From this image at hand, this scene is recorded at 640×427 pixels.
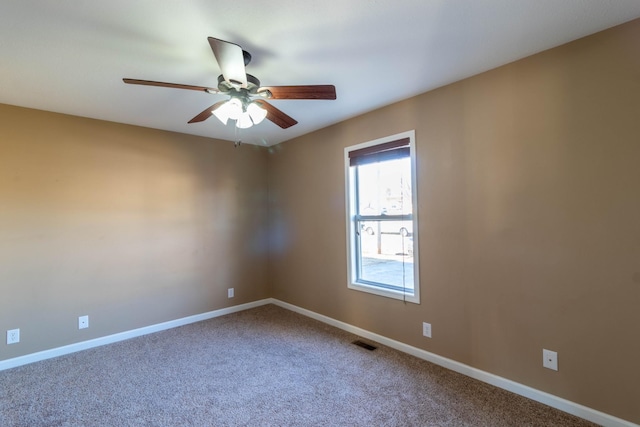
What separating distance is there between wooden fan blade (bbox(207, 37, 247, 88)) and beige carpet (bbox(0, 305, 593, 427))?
2.24 meters

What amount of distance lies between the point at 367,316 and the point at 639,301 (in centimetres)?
216

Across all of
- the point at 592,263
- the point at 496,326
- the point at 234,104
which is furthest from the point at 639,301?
the point at 234,104

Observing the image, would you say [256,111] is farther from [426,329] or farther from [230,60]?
[426,329]

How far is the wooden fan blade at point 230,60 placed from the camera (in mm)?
1586

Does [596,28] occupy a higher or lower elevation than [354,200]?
higher

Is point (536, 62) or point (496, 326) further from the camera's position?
point (496, 326)

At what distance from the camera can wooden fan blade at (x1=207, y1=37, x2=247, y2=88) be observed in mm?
1586

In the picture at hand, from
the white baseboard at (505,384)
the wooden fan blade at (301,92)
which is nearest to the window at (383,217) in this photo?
the white baseboard at (505,384)

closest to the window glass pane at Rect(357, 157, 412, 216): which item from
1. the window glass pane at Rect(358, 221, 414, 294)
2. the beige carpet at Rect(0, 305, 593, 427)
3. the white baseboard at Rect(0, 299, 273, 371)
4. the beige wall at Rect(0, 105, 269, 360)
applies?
the window glass pane at Rect(358, 221, 414, 294)

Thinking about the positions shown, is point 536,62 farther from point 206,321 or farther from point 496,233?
point 206,321

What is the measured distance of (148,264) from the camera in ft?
12.1

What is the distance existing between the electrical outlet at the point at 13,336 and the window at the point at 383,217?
3317mm

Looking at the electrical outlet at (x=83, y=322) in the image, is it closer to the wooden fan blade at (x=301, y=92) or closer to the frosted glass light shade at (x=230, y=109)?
the frosted glass light shade at (x=230, y=109)

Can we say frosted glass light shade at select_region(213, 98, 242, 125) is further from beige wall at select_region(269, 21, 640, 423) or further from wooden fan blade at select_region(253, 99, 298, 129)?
beige wall at select_region(269, 21, 640, 423)
